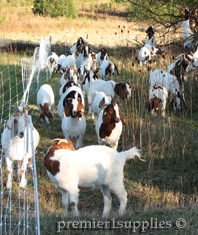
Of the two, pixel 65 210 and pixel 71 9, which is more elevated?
pixel 71 9

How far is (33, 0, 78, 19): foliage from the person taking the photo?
3008cm

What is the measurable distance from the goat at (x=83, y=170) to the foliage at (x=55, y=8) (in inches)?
1068

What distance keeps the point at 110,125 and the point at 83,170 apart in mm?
2097

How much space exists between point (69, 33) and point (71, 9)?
6189 mm

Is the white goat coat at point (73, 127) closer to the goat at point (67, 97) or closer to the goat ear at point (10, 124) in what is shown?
the goat at point (67, 97)

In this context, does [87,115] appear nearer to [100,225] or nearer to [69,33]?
[100,225]

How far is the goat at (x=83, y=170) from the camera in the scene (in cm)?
468

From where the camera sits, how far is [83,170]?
473 cm

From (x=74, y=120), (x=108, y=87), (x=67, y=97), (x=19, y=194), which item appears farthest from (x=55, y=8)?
(x=19, y=194)

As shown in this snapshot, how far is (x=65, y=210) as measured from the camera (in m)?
4.83

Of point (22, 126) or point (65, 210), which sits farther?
point (22, 126)

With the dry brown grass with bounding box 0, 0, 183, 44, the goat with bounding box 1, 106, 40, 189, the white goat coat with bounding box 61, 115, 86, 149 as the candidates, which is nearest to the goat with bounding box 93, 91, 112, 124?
the white goat coat with bounding box 61, 115, 86, 149

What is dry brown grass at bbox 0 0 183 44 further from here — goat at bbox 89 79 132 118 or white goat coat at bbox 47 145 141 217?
white goat coat at bbox 47 145 141 217

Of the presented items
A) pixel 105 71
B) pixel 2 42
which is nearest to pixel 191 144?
pixel 105 71
